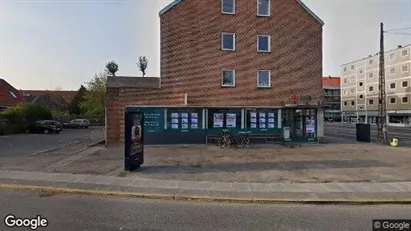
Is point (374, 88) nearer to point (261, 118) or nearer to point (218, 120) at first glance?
point (261, 118)

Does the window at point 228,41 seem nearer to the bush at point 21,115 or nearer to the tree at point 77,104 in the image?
the bush at point 21,115

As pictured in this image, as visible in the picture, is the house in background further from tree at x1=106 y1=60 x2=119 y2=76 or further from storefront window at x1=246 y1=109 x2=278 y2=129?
storefront window at x1=246 y1=109 x2=278 y2=129

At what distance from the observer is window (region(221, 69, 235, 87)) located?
2188cm

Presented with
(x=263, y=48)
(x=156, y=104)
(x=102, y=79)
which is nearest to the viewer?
(x=156, y=104)

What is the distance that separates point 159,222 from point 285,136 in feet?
55.6

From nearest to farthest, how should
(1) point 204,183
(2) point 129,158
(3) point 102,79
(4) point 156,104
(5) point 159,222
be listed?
1. (5) point 159,222
2. (1) point 204,183
3. (2) point 129,158
4. (4) point 156,104
5. (3) point 102,79

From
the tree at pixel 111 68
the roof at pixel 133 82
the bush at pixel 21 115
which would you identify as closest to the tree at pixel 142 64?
the tree at pixel 111 68

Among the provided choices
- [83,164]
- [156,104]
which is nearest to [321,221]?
[83,164]

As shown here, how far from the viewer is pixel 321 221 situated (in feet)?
21.0

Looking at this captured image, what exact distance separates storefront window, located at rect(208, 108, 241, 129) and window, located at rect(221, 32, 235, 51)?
14.1 feet

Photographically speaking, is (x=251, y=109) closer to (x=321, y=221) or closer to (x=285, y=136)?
(x=285, y=136)

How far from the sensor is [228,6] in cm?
2214

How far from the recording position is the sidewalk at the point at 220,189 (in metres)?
7.95

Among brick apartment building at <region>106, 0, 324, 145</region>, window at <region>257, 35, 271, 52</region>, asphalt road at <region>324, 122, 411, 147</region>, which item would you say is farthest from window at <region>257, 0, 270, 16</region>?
asphalt road at <region>324, 122, 411, 147</region>
